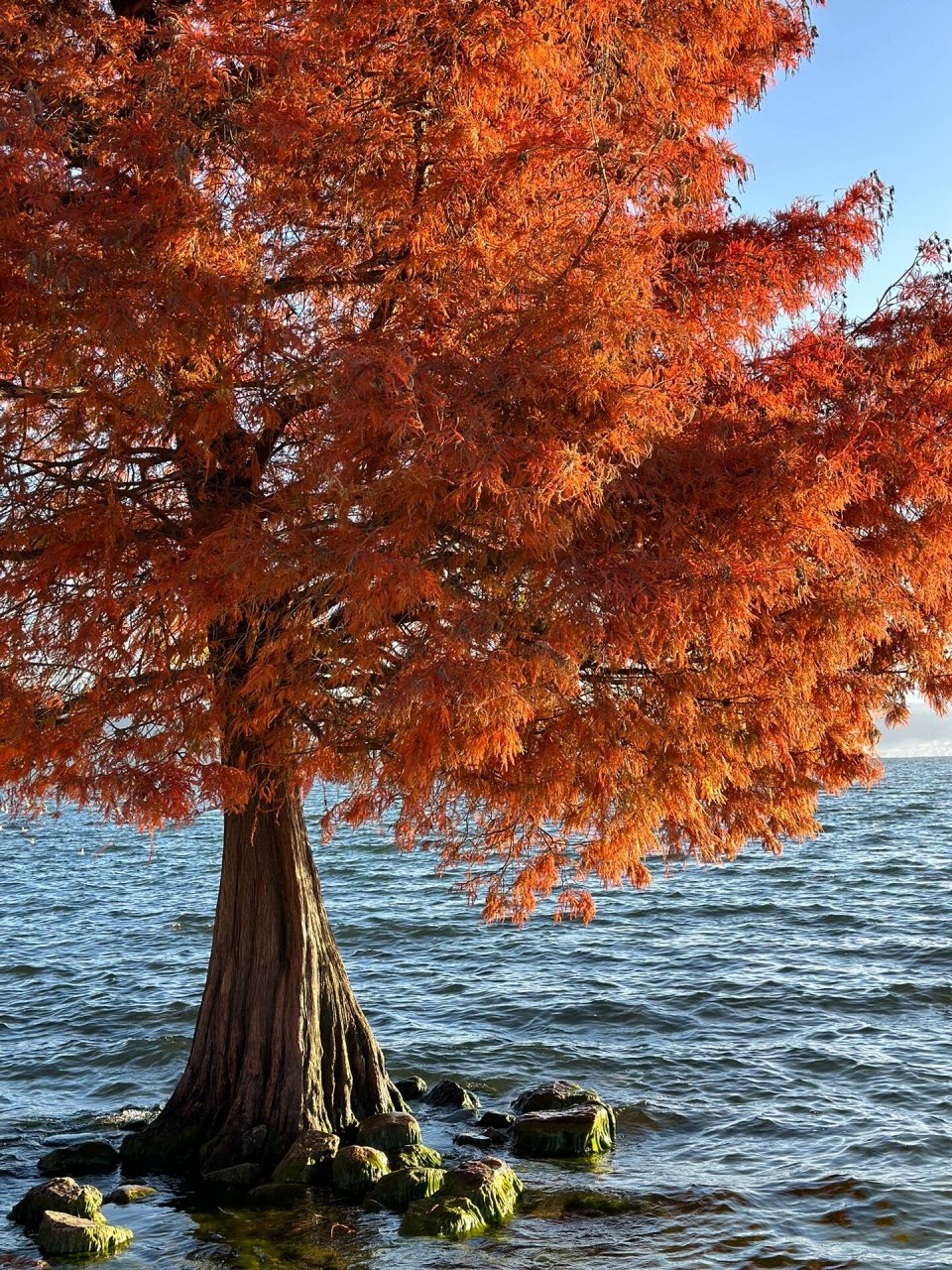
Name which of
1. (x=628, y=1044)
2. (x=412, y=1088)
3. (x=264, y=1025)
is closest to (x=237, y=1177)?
(x=264, y=1025)

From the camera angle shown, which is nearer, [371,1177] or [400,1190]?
[400,1190]

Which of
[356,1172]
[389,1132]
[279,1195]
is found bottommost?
[279,1195]

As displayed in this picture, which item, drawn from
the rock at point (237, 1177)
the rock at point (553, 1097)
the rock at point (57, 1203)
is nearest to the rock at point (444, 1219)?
the rock at point (237, 1177)

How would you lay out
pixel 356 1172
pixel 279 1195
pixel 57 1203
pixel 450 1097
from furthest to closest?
1. pixel 450 1097
2. pixel 356 1172
3. pixel 279 1195
4. pixel 57 1203

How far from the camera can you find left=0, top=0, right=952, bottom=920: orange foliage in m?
6.45

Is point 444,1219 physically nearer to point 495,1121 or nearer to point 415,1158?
point 415,1158

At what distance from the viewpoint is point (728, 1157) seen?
10680 millimetres

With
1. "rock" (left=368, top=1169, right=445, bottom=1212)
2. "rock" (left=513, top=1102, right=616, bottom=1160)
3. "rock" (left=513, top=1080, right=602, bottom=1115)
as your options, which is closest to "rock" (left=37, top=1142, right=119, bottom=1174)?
"rock" (left=368, top=1169, right=445, bottom=1212)

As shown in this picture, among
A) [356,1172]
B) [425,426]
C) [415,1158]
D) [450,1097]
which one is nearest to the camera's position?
[425,426]

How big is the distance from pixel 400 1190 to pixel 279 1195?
92 cm

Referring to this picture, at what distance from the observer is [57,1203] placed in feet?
29.6

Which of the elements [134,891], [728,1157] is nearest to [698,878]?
[134,891]

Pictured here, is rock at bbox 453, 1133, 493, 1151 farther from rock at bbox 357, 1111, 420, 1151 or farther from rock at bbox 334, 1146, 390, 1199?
rock at bbox 334, 1146, 390, 1199

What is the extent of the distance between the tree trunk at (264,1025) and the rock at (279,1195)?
1.74 feet
